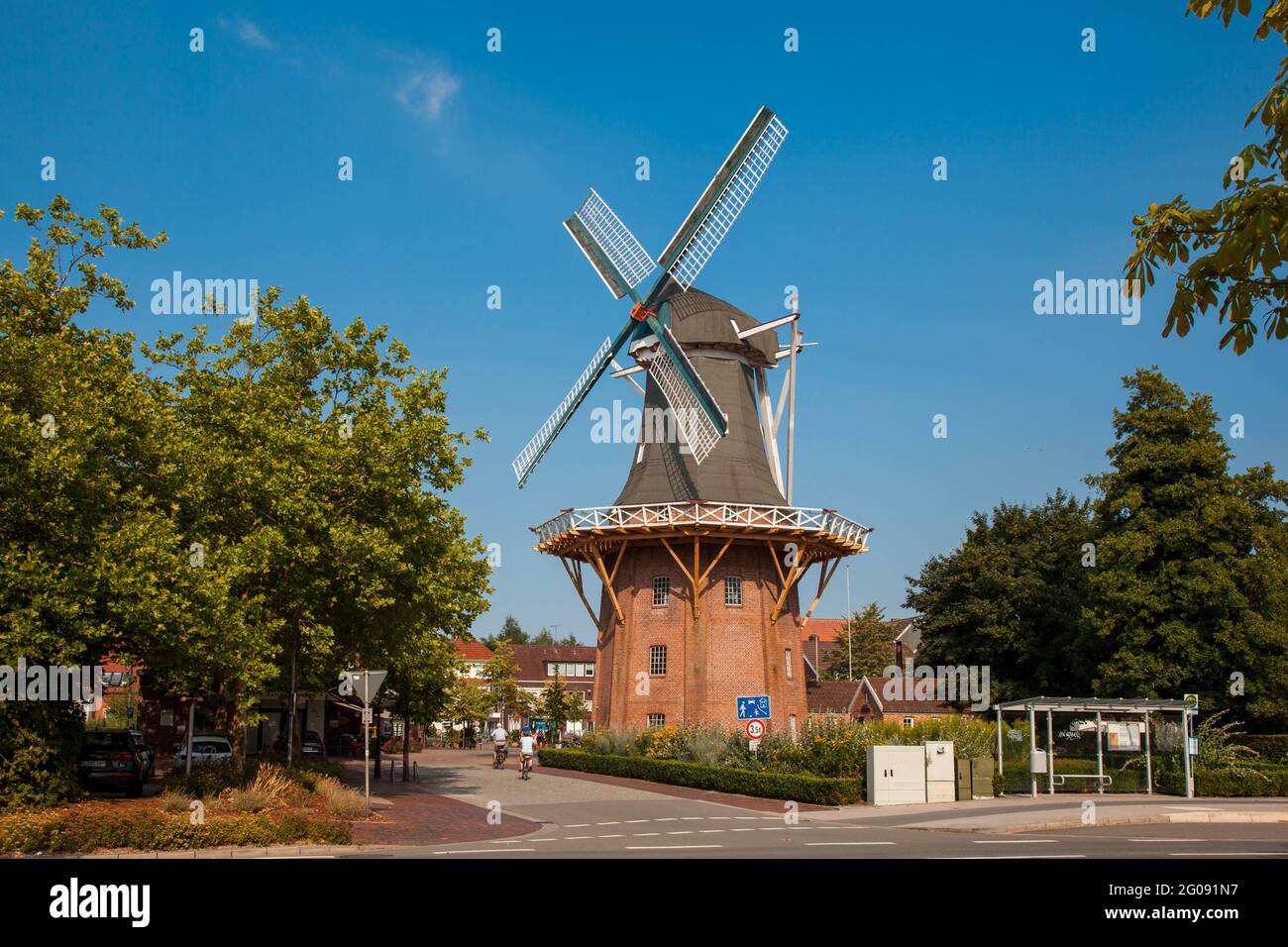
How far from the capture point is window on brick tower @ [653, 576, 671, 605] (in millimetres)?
43562

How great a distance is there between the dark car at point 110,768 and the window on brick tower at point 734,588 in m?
23.5

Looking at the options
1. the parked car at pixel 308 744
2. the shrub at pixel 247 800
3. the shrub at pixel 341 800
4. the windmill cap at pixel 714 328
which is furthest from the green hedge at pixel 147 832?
the windmill cap at pixel 714 328

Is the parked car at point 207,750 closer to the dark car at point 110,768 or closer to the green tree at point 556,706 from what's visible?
the dark car at point 110,768

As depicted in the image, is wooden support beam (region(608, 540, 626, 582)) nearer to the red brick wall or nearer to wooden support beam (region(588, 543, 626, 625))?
wooden support beam (region(588, 543, 626, 625))

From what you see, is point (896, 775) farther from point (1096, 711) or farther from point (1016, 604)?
point (1016, 604)

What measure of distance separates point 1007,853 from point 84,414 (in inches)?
743

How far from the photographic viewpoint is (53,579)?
19.3m

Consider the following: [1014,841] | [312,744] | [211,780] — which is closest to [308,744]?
[312,744]

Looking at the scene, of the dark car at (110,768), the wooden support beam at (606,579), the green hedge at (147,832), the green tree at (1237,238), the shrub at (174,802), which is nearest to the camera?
the green tree at (1237,238)

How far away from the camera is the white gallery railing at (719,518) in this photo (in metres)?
41.1

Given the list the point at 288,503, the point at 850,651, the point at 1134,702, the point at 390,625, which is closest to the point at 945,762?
the point at 1134,702

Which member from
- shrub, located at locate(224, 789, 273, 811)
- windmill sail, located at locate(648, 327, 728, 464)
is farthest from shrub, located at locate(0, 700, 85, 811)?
windmill sail, located at locate(648, 327, 728, 464)

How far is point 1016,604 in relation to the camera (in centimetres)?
4947

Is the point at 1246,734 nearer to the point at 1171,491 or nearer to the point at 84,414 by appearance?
the point at 1171,491
